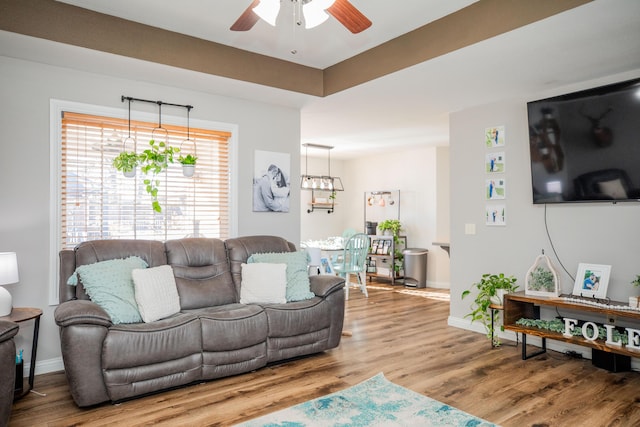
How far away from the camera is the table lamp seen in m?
2.82

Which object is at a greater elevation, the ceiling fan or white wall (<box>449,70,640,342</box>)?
the ceiling fan

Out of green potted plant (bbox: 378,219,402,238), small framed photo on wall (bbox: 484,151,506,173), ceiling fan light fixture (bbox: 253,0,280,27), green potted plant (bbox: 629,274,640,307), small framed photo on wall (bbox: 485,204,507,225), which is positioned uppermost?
ceiling fan light fixture (bbox: 253,0,280,27)

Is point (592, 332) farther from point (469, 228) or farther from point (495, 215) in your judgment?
point (469, 228)

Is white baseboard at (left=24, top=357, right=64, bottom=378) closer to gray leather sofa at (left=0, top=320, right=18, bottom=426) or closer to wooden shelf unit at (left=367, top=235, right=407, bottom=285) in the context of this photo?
gray leather sofa at (left=0, top=320, right=18, bottom=426)

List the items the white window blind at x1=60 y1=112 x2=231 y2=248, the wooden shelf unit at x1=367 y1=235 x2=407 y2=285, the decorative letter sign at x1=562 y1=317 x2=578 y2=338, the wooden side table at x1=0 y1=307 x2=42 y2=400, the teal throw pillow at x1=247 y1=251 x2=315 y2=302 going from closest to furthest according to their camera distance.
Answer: the wooden side table at x1=0 y1=307 x2=42 y2=400 < the decorative letter sign at x1=562 y1=317 x2=578 y2=338 < the white window blind at x1=60 y1=112 x2=231 y2=248 < the teal throw pillow at x1=247 y1=251 x2=315 y2=302 < the wooden shelf unit at x1=367 y1=235 x2=407 y2=285

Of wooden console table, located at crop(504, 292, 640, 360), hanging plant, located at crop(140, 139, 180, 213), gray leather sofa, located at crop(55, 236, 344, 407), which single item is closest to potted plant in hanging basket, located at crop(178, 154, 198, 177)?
hanging plant, located at crop(140, 139, 180, 213)

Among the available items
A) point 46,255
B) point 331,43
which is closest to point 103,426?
point 46,255

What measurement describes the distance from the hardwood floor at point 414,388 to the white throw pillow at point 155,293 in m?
0.55

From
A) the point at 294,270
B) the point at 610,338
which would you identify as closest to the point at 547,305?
the point at 610,338

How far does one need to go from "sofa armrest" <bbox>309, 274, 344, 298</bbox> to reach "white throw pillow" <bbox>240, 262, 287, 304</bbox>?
0.95ft

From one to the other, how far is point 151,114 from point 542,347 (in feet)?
13.8

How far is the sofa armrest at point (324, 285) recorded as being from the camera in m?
3.76

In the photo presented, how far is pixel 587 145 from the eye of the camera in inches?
141

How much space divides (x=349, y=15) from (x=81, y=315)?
2.35 meters
